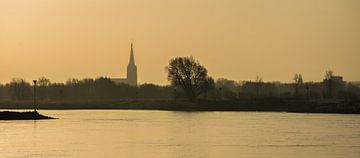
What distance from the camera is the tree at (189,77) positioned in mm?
154375

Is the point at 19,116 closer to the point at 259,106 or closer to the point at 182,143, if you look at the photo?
the point at 182,143

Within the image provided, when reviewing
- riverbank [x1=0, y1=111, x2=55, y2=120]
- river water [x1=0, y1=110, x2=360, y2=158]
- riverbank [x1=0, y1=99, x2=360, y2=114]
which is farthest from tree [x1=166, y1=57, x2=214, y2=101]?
river water [x1=0, y1=110, x2=360, y2=158]

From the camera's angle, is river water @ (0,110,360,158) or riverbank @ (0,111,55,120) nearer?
river water @ (0,110,360,158)

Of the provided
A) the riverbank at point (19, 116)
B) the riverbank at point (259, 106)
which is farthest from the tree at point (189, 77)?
the riverbank at point (19, 116)

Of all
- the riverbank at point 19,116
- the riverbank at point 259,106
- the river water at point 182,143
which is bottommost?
the river water at point 182,143

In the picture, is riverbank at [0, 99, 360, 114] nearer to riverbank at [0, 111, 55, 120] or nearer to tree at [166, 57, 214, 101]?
tree at [166, 57, 214, 101]

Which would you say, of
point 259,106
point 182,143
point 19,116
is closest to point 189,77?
point 259,106

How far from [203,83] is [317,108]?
24.9m

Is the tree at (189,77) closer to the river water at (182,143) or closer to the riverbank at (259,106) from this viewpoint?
the riverbank at (259,106)

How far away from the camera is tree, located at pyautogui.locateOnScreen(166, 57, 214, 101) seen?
154m

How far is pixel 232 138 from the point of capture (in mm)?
58031

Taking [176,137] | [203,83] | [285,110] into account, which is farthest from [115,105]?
[176,137]

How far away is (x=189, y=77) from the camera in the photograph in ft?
508

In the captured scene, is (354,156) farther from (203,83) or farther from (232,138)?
(203,83)
